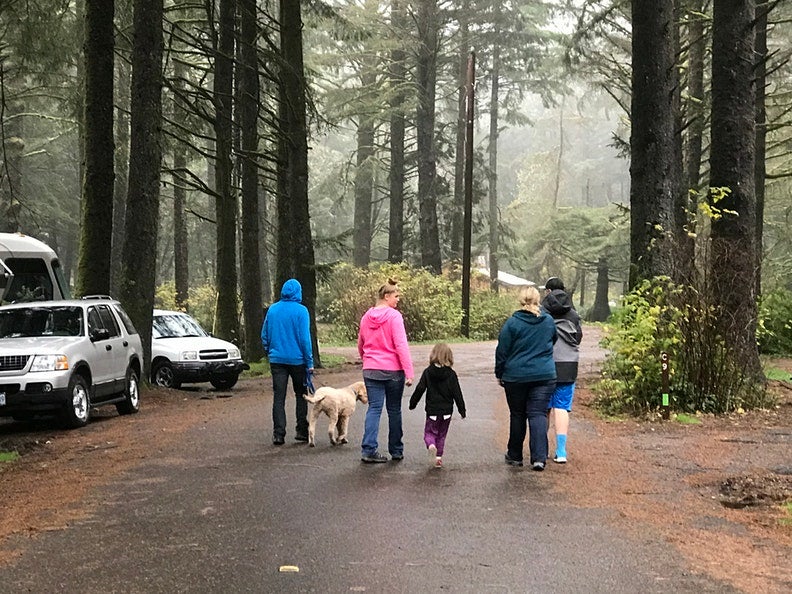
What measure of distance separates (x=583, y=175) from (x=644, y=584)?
297 feet

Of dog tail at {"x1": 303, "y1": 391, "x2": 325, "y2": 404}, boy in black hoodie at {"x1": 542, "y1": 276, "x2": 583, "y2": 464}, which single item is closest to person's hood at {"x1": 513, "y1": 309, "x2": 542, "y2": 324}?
boy in black hoodie at {"x1": 542, "y1": 276, "x2": 583, "y2": 464}

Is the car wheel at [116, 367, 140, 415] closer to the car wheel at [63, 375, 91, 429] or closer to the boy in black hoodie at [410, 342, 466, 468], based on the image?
the car wheel at [63, 375, 91, 429]

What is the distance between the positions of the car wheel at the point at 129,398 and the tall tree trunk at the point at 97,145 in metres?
2.62

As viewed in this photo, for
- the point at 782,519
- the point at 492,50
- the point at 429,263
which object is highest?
the point at 492,50

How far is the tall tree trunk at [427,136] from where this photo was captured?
1649 inches

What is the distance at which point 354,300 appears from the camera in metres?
36.2

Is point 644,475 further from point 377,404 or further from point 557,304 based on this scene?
point 377,404

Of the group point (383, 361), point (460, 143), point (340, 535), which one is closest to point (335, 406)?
point (383, 361)

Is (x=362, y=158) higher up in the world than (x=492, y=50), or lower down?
lower down

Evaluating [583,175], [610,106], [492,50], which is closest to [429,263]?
[492,50]

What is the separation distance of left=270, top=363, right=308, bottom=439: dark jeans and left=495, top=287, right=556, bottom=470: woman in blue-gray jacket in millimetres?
2538

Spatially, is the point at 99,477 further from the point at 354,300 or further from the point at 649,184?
the point at 354,300

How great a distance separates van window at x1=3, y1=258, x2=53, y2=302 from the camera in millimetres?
18609

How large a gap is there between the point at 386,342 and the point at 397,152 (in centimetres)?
3479
